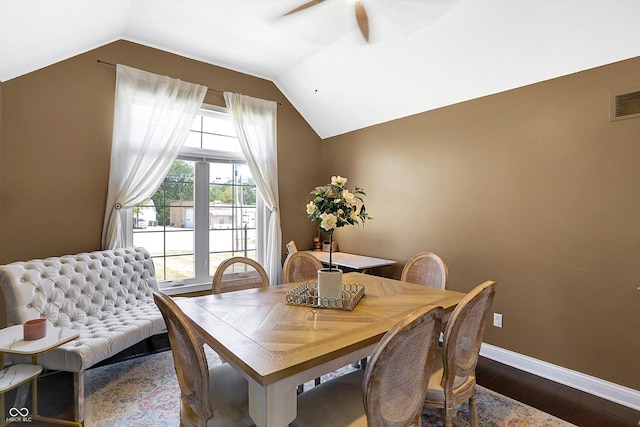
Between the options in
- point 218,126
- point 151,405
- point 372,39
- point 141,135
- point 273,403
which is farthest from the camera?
point 218,126

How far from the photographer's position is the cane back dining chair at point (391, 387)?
1.07 metres

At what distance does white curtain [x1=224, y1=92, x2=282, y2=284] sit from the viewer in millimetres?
3993

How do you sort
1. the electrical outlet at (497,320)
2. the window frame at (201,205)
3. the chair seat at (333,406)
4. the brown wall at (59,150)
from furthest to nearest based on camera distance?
the window frame at (201,205) → the electrical outlet at (497,320) → the brown wall at (59,150) → the chair seat at (333,406)

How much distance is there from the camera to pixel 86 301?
2.61 meters

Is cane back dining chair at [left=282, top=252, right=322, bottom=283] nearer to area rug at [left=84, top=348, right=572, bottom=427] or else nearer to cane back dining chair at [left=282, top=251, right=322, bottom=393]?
cane back dining chair at [left=282, top=251, right=322, bottom=393]

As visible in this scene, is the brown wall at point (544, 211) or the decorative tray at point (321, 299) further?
the brown wall at point (544, 211)

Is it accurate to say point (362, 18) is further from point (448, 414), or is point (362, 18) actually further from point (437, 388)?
point (448, 414)

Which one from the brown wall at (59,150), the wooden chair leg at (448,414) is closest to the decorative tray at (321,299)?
the wooden chair leg at (448,414)

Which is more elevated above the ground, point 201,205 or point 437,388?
point 201,205

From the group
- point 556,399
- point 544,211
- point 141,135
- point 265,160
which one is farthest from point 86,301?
point 544,211

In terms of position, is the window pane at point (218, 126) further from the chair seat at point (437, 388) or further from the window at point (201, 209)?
the chair seat at point (437, 388)

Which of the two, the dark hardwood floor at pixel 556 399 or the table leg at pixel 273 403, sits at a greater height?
the table leg at pixel 273 403

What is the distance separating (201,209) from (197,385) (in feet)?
9.37

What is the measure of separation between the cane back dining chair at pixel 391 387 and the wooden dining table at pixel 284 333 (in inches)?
8.4
